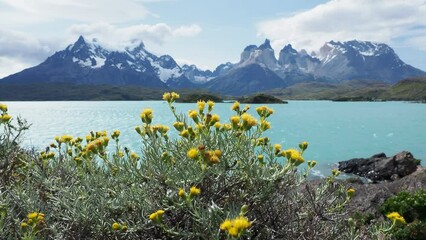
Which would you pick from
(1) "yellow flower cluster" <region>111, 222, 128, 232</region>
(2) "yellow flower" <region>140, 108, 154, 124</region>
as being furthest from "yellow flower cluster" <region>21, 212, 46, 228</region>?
(2) "yellow flower" <region>140, 108, 154, 124</region>

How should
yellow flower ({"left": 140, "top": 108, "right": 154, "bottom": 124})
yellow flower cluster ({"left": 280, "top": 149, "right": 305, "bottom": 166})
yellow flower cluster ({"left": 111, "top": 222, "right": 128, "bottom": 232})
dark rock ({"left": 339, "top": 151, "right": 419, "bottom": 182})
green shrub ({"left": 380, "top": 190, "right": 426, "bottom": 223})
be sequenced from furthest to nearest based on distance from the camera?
dark rock ({"left": 339, "top": 151, "right": 419, "bottom": 182}), green shrub ({"left": 380, "top": 190, "right": 426, "bottom": 223}), yellow flower ({"left": 140, "top": 108, "right": 154, "bottom": 124}), yellow flower cluster ({"left": 280, "top": 149, "right": 305, "bottom": 166}), yellow flower cluster ({"left": 111, "top": 222, "right": 128, "bottom": 232})

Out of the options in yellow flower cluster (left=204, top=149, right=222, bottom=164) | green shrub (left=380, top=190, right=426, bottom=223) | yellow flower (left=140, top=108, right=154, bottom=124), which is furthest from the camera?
green shrub (left=380, top=190, right=426, bottom=223)

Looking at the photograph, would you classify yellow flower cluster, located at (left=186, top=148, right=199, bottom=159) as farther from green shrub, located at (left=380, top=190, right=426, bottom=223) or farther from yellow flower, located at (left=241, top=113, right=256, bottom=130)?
green shrub, located at (left=380, top=190, right=426, bottom=223)

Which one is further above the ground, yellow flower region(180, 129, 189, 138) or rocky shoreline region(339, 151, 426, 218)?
yellow flower region(180, 129, 189, 138)

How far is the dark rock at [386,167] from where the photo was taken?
1433 inches

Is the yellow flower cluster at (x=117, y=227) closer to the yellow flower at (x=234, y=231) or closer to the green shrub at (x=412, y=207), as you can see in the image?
the yellow flower at (x=234, y=231)

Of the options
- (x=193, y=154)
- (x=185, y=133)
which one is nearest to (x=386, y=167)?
(x=185, y=133)

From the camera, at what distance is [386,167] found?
38406mm

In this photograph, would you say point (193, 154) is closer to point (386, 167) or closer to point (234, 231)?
point (234, 231)

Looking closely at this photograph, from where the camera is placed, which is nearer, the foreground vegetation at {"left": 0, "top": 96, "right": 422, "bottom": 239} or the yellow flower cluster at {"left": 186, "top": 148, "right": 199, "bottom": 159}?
the yellow flower cluster at {"left": 186, "top": 148, "right": 199, "bottom": 159}

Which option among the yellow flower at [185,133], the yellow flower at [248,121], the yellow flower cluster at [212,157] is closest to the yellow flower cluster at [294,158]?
the yellow flower at [248,121]

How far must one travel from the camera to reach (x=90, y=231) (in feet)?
16.0

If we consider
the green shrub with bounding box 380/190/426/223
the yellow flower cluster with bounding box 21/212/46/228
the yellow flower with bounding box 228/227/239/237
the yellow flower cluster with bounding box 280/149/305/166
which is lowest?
the green shrub with bounding box 380/190/426/223

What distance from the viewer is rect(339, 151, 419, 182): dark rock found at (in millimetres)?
36406
